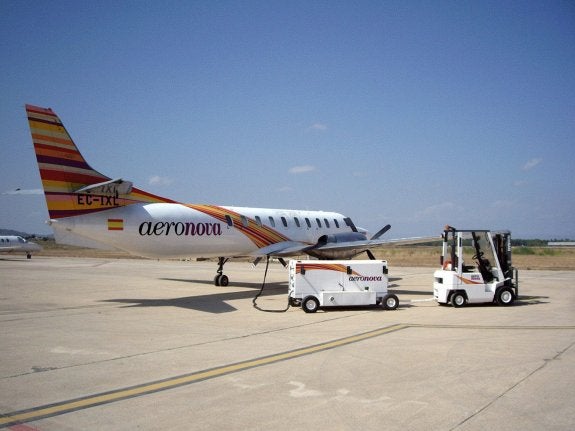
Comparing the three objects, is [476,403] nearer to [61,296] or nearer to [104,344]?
[104,344]

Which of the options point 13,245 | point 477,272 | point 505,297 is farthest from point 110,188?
point 13,245

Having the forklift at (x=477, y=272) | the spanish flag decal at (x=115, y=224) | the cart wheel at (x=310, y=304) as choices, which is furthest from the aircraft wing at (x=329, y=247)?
the cart wheel at (x=310, y=304)

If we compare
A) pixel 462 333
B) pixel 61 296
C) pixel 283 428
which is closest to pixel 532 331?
pixel 462 333

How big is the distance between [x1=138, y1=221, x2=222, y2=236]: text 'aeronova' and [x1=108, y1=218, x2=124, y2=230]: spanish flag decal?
645 mm

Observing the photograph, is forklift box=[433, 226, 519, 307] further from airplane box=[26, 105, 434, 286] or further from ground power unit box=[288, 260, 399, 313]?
airplane box=[26, 105, 434, 286]

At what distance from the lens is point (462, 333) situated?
37.2 ft

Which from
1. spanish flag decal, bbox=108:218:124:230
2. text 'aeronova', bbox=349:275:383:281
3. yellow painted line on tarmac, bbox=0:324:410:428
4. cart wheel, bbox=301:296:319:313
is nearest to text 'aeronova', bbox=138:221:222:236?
spanish flag decal, bbox=108:218:124:230

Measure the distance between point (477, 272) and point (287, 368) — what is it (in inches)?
414

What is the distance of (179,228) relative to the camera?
1855cm

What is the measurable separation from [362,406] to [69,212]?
12.8 meters

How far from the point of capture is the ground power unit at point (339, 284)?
1547 cm

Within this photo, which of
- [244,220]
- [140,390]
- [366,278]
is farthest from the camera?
[244,220]

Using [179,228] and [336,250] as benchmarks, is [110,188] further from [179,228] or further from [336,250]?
[336,250]

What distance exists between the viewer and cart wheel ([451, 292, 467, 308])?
1600 cm
